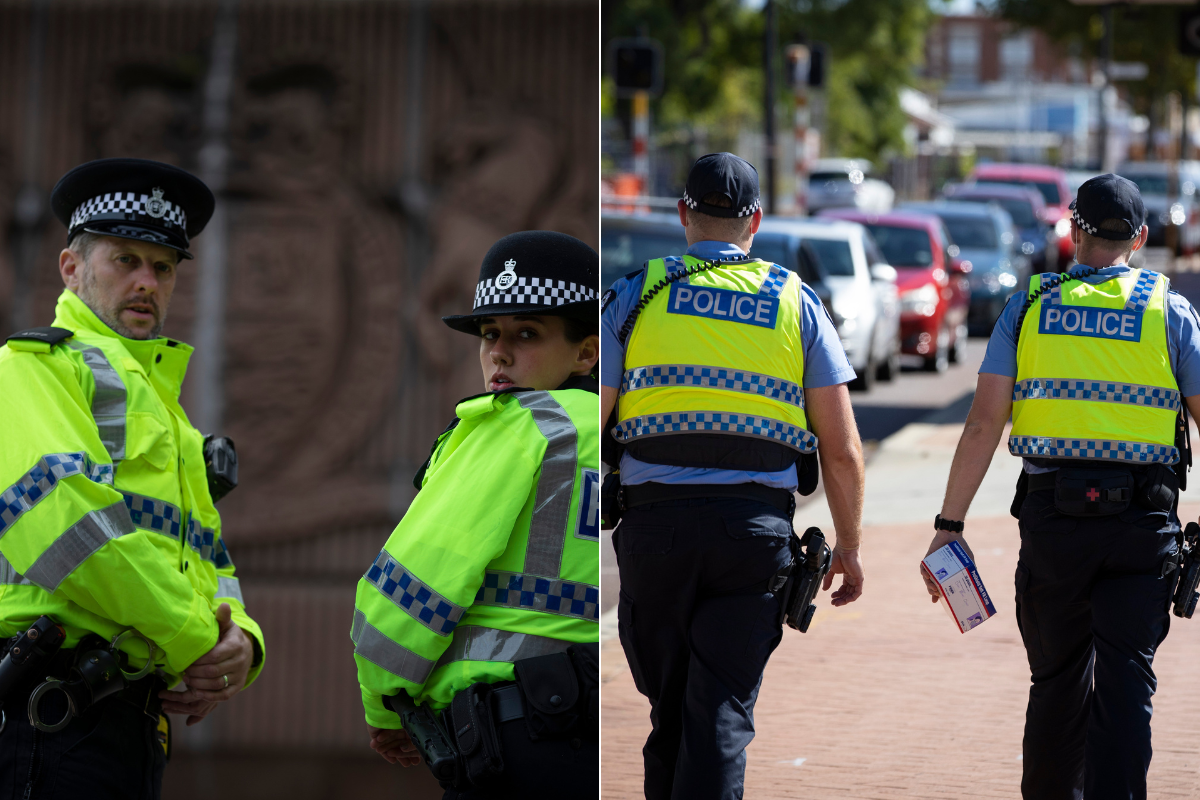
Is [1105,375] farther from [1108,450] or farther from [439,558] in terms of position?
[439,558]

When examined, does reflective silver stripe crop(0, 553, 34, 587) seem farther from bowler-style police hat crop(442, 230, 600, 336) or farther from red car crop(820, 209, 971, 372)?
red car crop(820, 209, 971, 372)

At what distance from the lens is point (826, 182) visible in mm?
35719

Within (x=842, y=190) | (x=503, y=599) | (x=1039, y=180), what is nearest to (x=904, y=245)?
(x=1039, y=180)

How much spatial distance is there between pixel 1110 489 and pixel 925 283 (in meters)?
12.2

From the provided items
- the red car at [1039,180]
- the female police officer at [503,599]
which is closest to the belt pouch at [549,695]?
the female police officer at [503,599]

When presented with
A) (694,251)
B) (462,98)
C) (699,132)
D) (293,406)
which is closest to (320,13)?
(462,98)

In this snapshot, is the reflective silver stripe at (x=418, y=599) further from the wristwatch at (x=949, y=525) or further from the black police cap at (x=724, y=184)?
the wristwatch at (x=949, y=525)

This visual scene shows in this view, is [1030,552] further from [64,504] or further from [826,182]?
[826,182]

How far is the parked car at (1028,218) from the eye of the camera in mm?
22922

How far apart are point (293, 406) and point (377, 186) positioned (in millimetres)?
870

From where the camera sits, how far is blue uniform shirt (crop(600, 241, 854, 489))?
3.53 meters

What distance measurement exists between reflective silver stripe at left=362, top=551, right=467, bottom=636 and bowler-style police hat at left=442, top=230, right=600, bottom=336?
1.69 ft

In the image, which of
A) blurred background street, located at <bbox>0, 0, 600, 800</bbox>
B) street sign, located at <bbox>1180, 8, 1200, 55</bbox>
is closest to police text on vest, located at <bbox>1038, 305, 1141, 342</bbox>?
blurred background street, located at <bbox>0, 0, 600, 800</bbox>

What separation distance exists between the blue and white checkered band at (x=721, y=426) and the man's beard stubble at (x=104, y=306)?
1139mm
